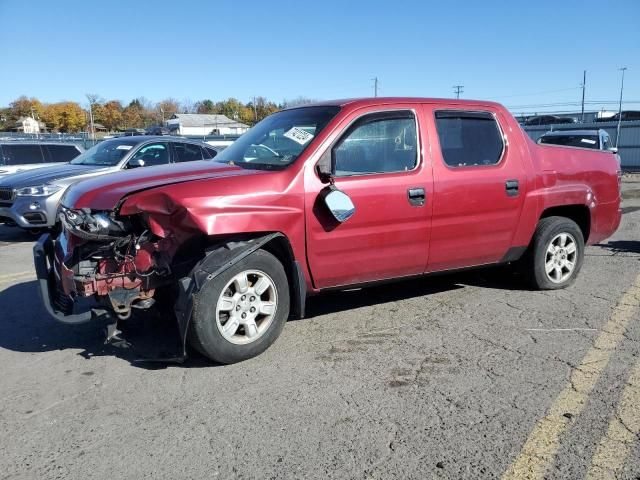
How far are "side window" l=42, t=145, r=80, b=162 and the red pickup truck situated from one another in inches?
324

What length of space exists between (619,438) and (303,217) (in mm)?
2335

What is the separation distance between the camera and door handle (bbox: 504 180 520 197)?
4.86 meters

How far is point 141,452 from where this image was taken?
2.77 m

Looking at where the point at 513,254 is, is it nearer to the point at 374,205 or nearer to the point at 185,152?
the point at 374,205

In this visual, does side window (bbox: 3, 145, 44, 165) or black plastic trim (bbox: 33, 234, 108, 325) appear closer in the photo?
black plastic trim (bbox: 33, 234, 108, 325)

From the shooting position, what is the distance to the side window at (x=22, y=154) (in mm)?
11680

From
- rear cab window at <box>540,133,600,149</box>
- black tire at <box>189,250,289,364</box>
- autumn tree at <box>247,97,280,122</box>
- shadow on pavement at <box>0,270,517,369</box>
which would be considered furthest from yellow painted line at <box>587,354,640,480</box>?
autumn tree at <box>247,97,280,122</box>

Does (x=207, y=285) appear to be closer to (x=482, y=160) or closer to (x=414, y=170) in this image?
(x=414, y=170)

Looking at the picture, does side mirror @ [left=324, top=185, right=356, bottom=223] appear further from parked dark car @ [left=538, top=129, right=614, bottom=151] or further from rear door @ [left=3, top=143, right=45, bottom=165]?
parked dark car @ [left=538, top=129, right=614, bottom=151]

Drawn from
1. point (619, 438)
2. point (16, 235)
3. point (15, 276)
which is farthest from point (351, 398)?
point (16, 235)

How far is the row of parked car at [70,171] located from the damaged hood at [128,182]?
3.93 meters

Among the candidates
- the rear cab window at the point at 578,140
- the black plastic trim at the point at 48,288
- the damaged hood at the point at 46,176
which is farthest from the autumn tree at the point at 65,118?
the black plastic trim at the point at 48,288

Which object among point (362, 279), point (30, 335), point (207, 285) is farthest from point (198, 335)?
point (30, 335)

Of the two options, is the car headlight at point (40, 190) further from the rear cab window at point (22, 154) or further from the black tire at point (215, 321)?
the black tire at point (215, 321)
